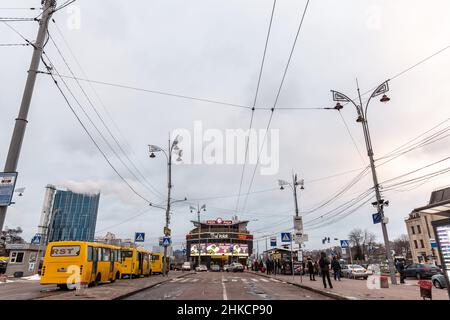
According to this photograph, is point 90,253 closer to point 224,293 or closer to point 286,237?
point 224,293

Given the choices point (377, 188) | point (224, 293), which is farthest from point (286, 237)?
point (224, 293)

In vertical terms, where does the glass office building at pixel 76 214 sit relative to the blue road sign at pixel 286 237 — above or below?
above

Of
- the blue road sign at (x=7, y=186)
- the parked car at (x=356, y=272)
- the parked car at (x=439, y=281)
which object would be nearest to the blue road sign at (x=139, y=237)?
the blue road sign at (x=7, y=186)

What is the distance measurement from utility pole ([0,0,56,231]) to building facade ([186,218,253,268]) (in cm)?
9277

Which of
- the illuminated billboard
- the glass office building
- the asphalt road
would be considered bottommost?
the asphalt road

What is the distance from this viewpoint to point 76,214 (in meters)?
77.7

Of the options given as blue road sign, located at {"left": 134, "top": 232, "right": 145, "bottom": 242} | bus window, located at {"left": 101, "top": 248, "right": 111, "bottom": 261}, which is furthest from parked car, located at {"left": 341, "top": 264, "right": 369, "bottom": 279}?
bus window, located at {"left": 101, "top": 248, "right": 111, "bottom": 261}

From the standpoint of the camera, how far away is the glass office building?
75.3 m

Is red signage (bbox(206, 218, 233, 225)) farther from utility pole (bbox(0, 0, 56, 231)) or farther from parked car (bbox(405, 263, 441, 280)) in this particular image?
utility pole (bbox(0, 0, 56, 231))

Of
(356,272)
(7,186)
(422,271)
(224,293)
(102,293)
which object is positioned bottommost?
Result: (224,293)

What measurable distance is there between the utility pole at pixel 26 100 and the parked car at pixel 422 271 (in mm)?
28442

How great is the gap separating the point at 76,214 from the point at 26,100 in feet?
255

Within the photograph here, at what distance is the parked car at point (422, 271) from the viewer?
25.1 m

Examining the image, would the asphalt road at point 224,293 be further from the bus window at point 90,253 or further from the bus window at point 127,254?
the bus window at point 127,254
